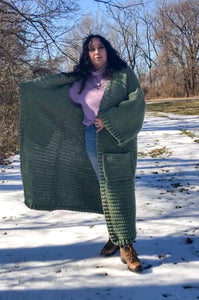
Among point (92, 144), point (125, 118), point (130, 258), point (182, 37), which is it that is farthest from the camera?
point (182, 37)

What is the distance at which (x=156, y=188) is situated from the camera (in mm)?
4973

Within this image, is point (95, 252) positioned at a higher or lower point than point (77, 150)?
lower

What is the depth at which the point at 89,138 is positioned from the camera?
2.86 metres

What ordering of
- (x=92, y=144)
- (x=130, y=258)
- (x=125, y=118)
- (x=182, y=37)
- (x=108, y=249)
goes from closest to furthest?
1. (x=125, y=118)
2. (x=130, y=258)
3. (x=92, y=144)
4. (x=108, y=249)
5. (x=182, y=37)

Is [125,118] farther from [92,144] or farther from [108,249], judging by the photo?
[108,249]

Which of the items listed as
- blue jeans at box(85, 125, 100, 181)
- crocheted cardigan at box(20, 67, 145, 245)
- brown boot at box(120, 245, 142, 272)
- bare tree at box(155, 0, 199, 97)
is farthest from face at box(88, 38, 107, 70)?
bare tree at box(155, 0, 199, 97)

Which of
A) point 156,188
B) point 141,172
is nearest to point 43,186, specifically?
point 156,188

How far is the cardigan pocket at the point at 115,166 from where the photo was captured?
8.77 feet

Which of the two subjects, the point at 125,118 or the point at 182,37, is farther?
the point at 182,37

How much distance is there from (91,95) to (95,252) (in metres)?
1.27

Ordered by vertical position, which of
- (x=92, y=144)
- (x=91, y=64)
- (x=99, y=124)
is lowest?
(x=92, y=144)

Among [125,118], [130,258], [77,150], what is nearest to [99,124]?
[125,118]

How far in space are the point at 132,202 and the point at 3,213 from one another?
199 cm

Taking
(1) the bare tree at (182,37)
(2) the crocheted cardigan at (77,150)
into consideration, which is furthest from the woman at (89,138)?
(1) the bare tree at (182,37)
